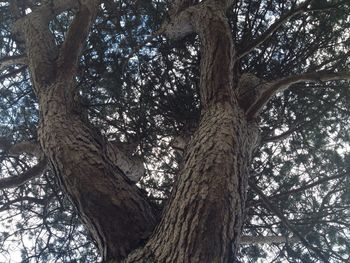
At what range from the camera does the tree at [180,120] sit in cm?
199

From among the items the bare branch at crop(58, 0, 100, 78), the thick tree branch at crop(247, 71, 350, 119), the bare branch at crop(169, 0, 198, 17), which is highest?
the bare branch at crop(169, 0, 198, 17)

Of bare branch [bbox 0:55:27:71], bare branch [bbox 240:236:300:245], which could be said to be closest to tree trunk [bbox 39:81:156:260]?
bare branch [bbox 0:55:27:71]

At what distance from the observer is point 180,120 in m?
4.20

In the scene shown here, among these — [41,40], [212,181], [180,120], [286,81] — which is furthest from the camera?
[180,120]

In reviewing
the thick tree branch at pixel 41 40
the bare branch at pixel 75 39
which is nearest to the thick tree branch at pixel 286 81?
the bare branch at pixel 75 39

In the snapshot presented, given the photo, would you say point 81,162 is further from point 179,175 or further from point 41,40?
point 41,40

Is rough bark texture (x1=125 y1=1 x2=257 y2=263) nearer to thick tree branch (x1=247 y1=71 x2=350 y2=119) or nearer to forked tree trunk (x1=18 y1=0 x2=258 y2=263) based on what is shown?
forked tree trunk (x1=18 y1=0 x2=258 y2=263)

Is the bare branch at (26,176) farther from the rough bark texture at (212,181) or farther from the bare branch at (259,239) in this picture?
the bare branch at (259,239)

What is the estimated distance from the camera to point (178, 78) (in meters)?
4.30

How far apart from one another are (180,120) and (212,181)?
88.9 inches

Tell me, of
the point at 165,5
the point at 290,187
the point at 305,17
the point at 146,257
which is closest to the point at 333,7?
the point at 305,17

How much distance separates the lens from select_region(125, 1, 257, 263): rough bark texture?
1.75 metres

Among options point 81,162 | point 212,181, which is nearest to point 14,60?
point 81,162

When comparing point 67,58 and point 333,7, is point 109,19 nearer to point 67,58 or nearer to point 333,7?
point 67,58
